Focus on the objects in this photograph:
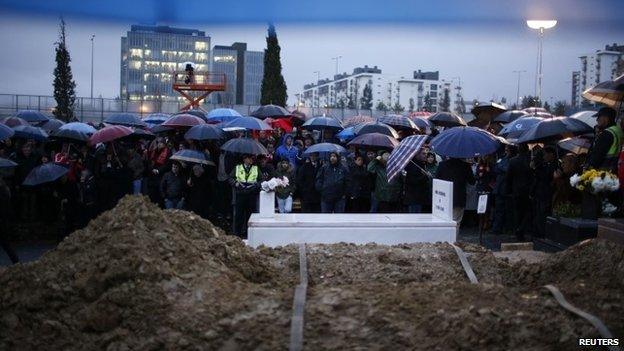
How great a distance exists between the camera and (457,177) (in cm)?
1239

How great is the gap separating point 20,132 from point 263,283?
41.5ft

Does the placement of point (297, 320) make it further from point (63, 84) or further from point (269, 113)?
point (63, 84)

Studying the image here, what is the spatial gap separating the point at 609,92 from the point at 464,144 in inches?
146

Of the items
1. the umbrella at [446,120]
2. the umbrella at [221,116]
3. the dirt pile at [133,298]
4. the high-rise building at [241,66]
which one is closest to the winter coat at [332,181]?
the umbrella at [446,120]

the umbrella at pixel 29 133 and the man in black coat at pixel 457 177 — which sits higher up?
the umbrella at pixel 29 133

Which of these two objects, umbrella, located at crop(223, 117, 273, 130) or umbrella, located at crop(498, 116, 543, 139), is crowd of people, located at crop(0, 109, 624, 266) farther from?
umbrella, located at crop(223, 117, 273, 130)

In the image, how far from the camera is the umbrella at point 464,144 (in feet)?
39.7

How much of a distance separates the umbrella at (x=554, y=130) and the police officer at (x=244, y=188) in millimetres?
5527

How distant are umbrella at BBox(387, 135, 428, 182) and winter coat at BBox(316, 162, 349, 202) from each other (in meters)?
1.66

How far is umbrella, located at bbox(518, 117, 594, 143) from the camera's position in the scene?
13.2m

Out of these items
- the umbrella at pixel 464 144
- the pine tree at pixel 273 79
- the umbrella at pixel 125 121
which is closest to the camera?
the umbrella at pixel 464 144

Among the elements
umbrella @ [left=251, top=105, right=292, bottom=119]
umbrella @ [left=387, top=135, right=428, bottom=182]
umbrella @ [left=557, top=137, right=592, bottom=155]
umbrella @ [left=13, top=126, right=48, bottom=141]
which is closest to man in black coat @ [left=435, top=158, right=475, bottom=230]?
umbrella @ [left=387, top=135, right=428, bottom=182]

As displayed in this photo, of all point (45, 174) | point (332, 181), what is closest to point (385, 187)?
point (332, 181)

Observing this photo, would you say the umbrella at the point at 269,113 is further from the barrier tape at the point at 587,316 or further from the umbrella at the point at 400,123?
the barrier tape at the point at 587,316
